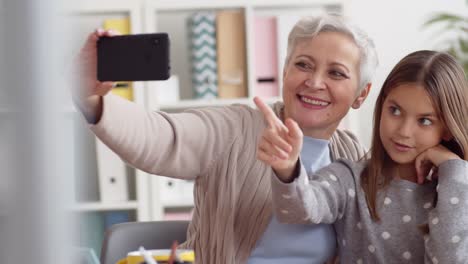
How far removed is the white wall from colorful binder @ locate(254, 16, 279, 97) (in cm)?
73

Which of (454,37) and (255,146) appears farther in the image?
(454,37)

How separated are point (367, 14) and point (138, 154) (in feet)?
10.5

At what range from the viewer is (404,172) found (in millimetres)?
1305

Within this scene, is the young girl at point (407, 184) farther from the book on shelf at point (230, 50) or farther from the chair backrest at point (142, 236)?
the book on shelf at point (230, 50)

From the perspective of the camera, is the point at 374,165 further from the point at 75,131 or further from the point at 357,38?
the point at 75,131

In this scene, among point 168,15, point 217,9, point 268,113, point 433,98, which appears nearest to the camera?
point 268,113

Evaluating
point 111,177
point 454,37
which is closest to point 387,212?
point 111,177

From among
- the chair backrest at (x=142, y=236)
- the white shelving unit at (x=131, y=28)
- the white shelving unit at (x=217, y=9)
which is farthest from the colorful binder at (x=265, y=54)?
the chair backrest at (x=142, y=236)

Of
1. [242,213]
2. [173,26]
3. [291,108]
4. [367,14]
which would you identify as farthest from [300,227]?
[367,14]

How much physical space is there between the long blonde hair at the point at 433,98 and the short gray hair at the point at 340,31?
0.45 feet

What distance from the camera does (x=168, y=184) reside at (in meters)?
3.72

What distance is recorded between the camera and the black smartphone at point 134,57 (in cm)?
69

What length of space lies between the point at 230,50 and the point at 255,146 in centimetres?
224

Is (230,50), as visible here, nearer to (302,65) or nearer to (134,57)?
(302,65)
